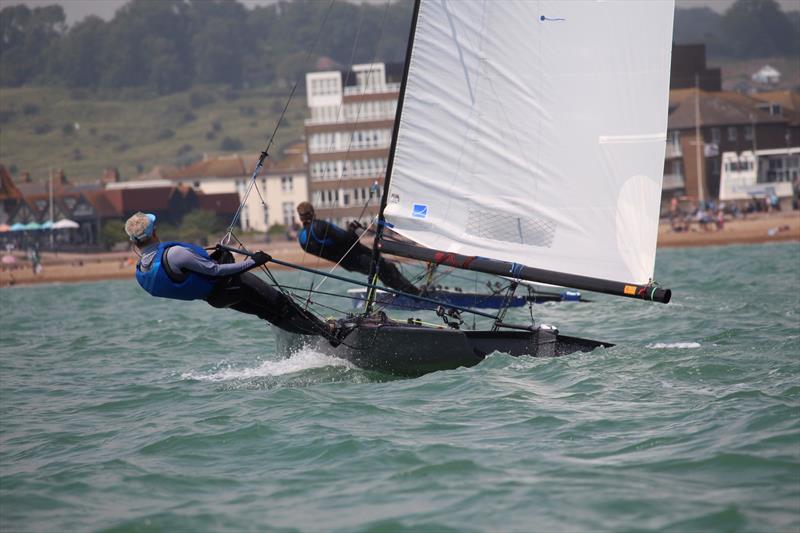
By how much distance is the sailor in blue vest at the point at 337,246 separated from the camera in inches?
630

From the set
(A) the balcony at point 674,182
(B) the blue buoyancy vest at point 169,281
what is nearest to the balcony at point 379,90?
(A) the balcony at point 674,182

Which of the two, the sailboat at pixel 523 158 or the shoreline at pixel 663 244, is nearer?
the sailboat at pixel 523 158

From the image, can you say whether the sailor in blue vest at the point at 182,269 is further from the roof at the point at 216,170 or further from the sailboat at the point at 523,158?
the roof at the point at 216,170

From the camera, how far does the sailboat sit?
1242 cm

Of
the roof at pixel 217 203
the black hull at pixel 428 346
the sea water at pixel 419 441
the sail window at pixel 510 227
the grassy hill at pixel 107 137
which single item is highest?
the grassy hill at pixel 107 137

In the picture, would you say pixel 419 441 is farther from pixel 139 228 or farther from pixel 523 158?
pixel 523 158

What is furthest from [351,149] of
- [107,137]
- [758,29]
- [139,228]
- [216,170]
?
[758,29]

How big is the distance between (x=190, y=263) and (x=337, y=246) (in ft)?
17.8

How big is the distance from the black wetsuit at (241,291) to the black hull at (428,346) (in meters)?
0.25

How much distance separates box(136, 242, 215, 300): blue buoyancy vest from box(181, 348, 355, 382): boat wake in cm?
171

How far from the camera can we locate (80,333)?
69.0 feet

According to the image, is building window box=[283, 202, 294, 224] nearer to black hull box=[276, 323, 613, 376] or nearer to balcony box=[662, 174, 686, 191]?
balcony box=[662, 174, 686, 191]

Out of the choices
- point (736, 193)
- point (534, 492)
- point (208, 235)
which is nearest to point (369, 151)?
point (208, 235)

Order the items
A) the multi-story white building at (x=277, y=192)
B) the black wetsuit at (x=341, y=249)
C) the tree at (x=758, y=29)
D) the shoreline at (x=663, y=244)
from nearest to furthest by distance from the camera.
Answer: the black wetsuit at (x=341, y=249), the shoreline at (x=663, y=244), the multi-story white building at (x=277, y=192), the tree at (x=758, y=29)
